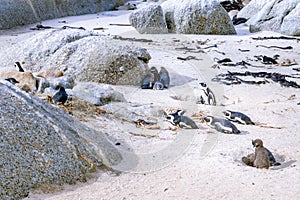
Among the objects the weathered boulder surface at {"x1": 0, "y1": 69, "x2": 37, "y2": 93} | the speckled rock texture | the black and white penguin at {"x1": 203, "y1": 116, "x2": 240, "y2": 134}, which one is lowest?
the black and white penguin at {"x1": 203, "y1": 116, "x2": 240, "y2": 134}

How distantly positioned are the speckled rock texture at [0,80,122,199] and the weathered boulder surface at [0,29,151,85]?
3.00 metres

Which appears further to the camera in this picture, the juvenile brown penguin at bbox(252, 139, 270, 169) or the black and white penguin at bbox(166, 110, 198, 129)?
the black and white penguin at bbox(166, 110, 198, 129)

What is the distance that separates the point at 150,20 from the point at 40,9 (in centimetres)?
448

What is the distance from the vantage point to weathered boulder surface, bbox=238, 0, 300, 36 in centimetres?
1185

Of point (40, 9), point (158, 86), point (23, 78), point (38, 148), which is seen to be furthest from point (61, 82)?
point (40, 9)

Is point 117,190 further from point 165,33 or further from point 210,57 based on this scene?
point 165,33

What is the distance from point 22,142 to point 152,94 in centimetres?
316

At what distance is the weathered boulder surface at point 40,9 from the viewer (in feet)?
43.1

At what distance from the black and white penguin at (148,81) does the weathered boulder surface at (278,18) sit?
6488 millimetres

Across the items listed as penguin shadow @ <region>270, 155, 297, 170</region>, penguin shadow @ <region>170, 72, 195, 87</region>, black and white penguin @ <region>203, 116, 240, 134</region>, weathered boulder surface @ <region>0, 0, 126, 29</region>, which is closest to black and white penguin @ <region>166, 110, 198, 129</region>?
black and white penguin @ <region>203, 116, 240, 134</region>

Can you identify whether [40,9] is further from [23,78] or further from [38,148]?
[38,148]

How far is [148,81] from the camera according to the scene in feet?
21.2

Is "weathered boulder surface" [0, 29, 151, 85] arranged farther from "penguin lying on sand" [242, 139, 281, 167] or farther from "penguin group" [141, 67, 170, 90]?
"penguin lying on sand" [242, 139, 281, 167]

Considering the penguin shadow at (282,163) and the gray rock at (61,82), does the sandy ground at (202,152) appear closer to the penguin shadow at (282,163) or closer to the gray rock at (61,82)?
the penguin shadow at (282,163)
